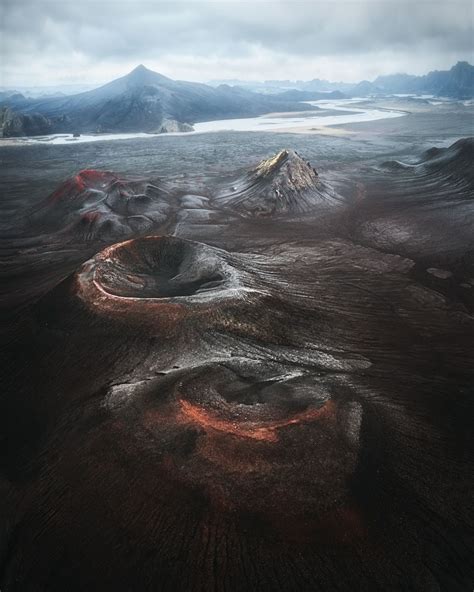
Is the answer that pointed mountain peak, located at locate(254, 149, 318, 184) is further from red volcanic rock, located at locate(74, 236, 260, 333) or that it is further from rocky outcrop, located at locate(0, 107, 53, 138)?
rocky outcrop, located at locate(0, 107, 53, 138)

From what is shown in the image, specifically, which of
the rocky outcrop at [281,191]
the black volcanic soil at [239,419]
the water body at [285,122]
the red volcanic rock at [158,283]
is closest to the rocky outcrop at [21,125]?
the water body at [285,122]

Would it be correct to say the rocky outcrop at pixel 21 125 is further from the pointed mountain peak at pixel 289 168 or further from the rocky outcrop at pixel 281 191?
the pointed mountain peak at pixel 289 168

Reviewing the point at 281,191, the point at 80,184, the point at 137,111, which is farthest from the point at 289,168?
the point at 137,111

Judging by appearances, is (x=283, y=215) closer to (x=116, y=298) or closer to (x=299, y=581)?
(x=116, y=298)

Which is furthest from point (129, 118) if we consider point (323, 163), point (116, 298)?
point (116, 298)

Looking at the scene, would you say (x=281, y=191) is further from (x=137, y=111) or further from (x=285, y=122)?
(x=137, y=111)

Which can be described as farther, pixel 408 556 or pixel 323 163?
pixel 323 163
